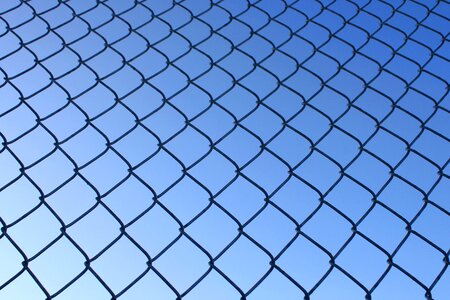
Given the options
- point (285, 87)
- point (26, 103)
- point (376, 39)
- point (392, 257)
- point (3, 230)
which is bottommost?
point (3, 230)

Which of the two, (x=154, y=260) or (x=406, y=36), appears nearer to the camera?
(x=154, y=260)

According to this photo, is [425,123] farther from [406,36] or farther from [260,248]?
[260,248]

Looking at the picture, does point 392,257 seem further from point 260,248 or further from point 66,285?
point 66,285

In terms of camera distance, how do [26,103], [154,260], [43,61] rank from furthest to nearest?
[43,61], [26,103], [154,260]

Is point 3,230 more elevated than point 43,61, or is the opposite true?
point 43,61

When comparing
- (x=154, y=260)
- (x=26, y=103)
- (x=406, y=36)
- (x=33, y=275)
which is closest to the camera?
(x=33, y=275)

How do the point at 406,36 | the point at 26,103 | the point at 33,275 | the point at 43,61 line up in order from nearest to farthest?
the point at 33,275, the point at 26,103, the point at 43,61, the point at 406,36

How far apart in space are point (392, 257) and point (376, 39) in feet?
4.16

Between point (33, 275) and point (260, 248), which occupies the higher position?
point (260, 248)

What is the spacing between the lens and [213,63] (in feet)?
9.03

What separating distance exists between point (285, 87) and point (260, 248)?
2.98ft

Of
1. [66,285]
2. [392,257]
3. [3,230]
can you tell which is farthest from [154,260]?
[392,257]

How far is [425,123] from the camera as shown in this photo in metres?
2.51

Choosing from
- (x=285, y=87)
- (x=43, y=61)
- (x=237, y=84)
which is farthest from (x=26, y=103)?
(x=285, y=87)
